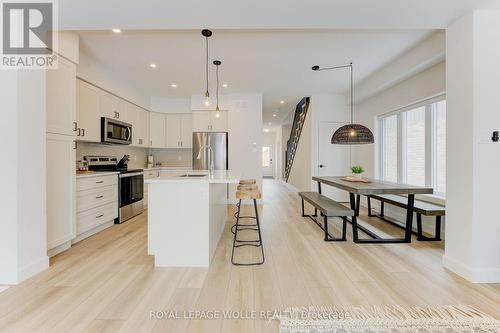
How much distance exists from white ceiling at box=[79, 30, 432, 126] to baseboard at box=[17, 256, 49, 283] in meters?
2.68

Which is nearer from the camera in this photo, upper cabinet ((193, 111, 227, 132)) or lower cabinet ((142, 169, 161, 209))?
lower cabinet ((142, 169, 161, 209))

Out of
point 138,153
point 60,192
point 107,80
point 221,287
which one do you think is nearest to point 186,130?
point 138,153

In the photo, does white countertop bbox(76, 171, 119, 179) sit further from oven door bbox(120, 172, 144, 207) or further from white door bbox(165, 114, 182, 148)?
white door bbox(165, 114, 182, 148)

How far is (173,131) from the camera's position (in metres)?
5.77

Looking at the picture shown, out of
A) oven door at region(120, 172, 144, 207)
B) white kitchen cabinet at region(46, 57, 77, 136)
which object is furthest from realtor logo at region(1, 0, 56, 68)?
oven door at region(120, 172, 144, 207)

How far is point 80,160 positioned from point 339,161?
5.45m

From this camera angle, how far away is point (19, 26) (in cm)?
211

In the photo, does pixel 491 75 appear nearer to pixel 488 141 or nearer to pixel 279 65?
pixel 488 141

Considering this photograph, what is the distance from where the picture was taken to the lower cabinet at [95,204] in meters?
3.05

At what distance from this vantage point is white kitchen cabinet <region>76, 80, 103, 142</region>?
342cm

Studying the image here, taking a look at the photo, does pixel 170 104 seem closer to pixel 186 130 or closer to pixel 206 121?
pixel 186 130

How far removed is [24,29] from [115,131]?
206 cm

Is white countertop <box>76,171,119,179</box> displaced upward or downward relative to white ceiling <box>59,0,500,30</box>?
downward

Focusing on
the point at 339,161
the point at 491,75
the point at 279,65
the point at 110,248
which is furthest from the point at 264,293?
the point at 339,161
